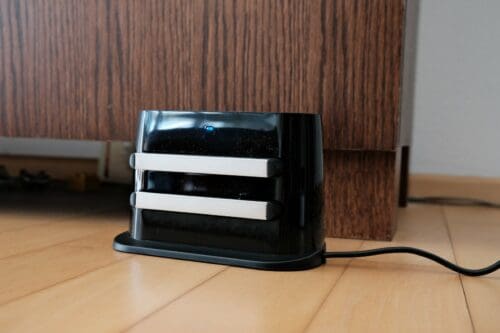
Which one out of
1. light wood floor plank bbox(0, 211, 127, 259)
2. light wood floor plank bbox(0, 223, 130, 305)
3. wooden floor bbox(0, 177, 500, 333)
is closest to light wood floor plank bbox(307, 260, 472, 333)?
wooden floor bbox(0, 177, 500, 333)

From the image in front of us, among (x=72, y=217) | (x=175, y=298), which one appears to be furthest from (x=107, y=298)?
(x=72, y=217)

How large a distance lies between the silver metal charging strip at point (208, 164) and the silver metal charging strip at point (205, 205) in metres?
0.03

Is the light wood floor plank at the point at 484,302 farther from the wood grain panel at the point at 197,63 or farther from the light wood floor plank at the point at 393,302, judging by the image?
the wood grain panel at the point at 197,63

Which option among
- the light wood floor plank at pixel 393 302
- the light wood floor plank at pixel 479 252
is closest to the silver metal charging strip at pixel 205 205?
the light wood floor plank at pixel 393 302

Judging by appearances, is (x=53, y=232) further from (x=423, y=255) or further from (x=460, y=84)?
(x=460, y=84)

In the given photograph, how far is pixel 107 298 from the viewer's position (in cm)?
48

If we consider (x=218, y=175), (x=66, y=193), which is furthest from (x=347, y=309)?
(x=66, y=193)

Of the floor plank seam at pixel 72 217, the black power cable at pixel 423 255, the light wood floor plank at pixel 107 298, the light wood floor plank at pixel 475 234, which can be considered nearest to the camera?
the light wood floor plank at pixel 107 298

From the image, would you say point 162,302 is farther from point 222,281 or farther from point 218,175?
point 218,175

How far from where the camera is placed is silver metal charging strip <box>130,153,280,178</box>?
621 mm

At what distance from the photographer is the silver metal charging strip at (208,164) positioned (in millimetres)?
621

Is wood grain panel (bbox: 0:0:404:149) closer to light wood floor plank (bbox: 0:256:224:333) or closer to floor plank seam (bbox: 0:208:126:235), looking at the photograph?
floor plank seam (bbox: 0:208:126:235)

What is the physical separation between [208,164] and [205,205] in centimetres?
5

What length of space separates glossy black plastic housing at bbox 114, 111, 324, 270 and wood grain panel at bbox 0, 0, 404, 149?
12 centimetres
